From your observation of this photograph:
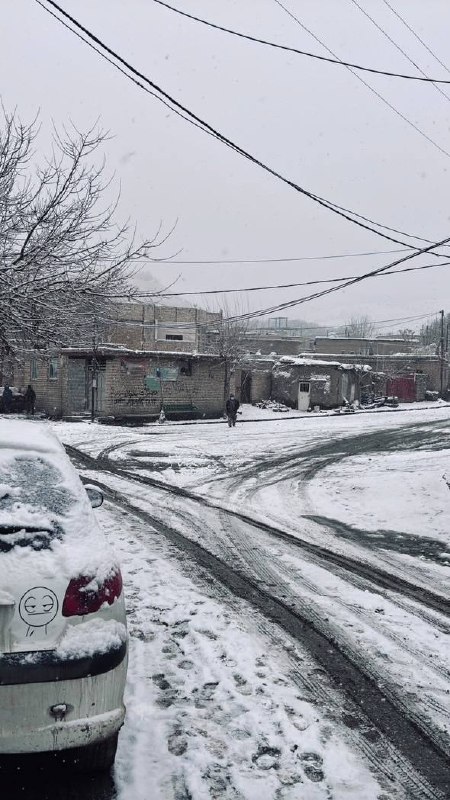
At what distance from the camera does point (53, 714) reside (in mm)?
2738

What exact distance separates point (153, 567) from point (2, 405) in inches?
982

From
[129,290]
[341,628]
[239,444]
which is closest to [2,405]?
[239,444]

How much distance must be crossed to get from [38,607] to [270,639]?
8.84 feet

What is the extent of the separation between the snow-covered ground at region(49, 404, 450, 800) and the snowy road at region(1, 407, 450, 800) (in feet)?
0.04

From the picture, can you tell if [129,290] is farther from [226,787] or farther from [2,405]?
[2,405]

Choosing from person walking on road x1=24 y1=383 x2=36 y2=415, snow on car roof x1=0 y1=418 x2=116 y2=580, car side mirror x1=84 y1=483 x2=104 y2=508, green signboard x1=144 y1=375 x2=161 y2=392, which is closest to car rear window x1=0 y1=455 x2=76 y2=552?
snow on car roof x1=0 y1=418 x2=116 y2=580

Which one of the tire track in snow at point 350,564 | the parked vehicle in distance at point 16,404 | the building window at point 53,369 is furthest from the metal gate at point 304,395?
the tire track in snow at point 350,564

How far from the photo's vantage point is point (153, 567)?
6.83 metres

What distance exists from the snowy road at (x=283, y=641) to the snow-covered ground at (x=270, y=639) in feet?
0.04

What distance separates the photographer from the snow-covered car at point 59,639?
107 inches

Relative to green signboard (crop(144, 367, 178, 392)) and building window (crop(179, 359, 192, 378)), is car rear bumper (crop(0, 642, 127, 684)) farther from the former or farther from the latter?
building window (crop(179, 359, 192, 378))

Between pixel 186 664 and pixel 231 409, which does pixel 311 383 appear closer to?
pixel 231 409

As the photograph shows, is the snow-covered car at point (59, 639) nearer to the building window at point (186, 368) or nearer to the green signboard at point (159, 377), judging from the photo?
the green signboard at point (159, 377)

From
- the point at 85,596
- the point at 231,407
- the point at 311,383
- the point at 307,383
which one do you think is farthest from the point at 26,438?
the point at 311,383
